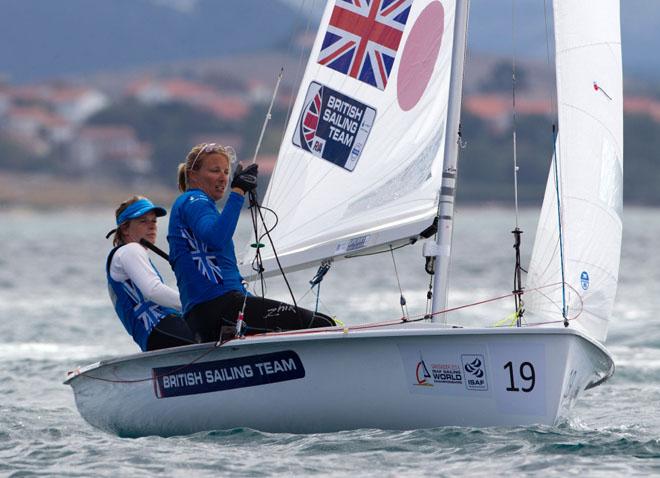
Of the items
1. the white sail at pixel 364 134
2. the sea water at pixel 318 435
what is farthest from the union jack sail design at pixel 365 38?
the sea water at pixel 318 435

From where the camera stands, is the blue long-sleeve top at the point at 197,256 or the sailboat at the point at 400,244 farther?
the blue long-sleeve top at the point at 197,256

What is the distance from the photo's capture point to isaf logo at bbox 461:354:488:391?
5852 mm

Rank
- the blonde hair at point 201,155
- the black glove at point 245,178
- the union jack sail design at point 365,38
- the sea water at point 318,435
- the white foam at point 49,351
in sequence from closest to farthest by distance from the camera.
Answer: the sea water at point 318,435 < the black glove at point 245,178 < the blonde hair at point 201,155 < the union jack sail design at point 365,38 < the white foam at point 49,351

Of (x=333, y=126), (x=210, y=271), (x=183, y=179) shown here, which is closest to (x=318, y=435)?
(x=210, y=271)

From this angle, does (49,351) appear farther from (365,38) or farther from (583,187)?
(583,187)

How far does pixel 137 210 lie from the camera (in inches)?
259

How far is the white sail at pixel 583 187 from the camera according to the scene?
639 cm

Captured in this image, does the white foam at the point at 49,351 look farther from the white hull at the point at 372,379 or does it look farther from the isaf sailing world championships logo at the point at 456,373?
the isaf sailing world championships logo at the point at 456,373

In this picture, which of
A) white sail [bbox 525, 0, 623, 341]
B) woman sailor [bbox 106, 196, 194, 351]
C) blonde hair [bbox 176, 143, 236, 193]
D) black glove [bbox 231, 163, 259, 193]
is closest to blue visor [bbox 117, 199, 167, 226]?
woman sailor [bbox 106, 196, 194, 351]

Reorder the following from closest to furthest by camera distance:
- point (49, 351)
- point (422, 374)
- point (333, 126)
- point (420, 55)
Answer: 1. point (422, 374)
2. point (420, 55)
3. point (333, 126)
4. point (49, 351)

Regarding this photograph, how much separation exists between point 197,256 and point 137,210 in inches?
23.1

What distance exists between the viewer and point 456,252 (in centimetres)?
3212

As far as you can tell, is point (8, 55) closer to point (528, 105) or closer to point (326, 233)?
point (528, 105)

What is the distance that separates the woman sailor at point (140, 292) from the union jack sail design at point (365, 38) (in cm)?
120
